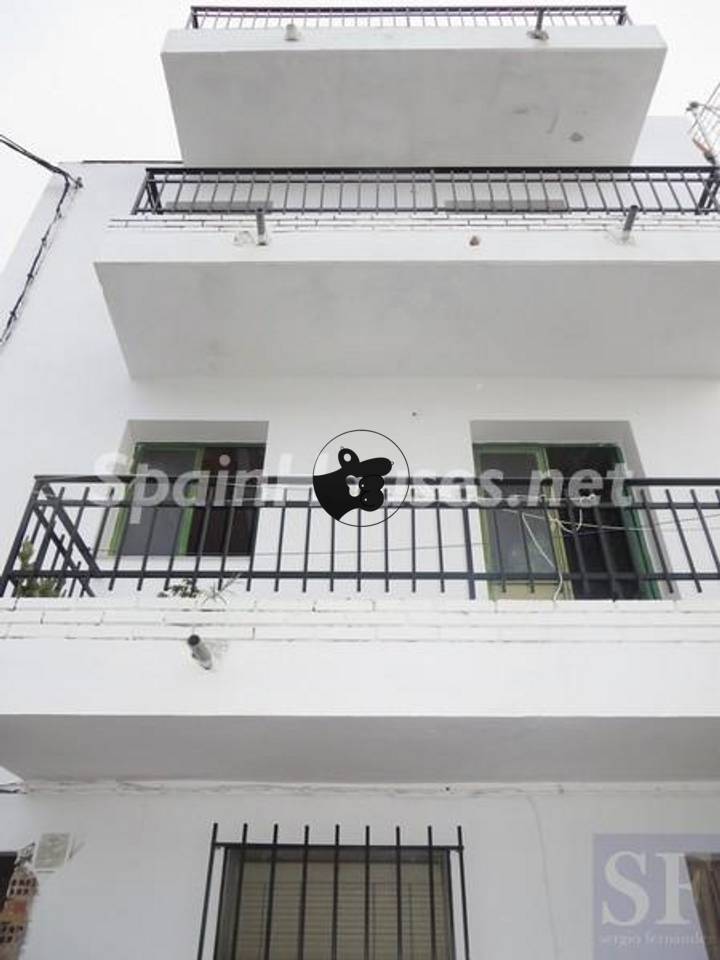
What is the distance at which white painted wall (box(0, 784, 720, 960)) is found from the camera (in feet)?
11.5

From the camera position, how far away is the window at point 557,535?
16.3ft

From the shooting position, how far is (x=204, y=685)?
301 centimetres

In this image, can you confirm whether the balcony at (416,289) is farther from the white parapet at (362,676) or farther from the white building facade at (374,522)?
the white parapet at (362,676)

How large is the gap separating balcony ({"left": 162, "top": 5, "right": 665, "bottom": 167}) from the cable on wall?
5.10 ft

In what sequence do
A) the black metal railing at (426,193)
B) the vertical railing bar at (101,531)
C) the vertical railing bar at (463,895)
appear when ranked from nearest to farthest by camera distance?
the vertical railing bar at (463,895) → the vertical railing bar at (101,531) → the black metal railing at (426,193)

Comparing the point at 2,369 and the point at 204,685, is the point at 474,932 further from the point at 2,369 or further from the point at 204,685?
the point at 2,369

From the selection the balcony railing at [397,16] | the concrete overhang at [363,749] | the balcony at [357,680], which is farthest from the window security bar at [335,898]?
the balcony railing at [397,16]

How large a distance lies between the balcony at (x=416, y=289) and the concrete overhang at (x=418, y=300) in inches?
0.5

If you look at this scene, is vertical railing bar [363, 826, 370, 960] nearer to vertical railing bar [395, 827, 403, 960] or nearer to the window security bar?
the window security bar

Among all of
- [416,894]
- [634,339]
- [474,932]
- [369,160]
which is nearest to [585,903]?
[474,932]

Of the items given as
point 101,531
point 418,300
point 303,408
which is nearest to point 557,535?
point 418,300

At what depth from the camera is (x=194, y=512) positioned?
5.38m

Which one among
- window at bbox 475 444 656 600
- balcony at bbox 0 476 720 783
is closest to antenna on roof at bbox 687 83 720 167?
window at bbox 475 444 656 600

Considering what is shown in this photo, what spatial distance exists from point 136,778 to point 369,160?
22.6 feet
